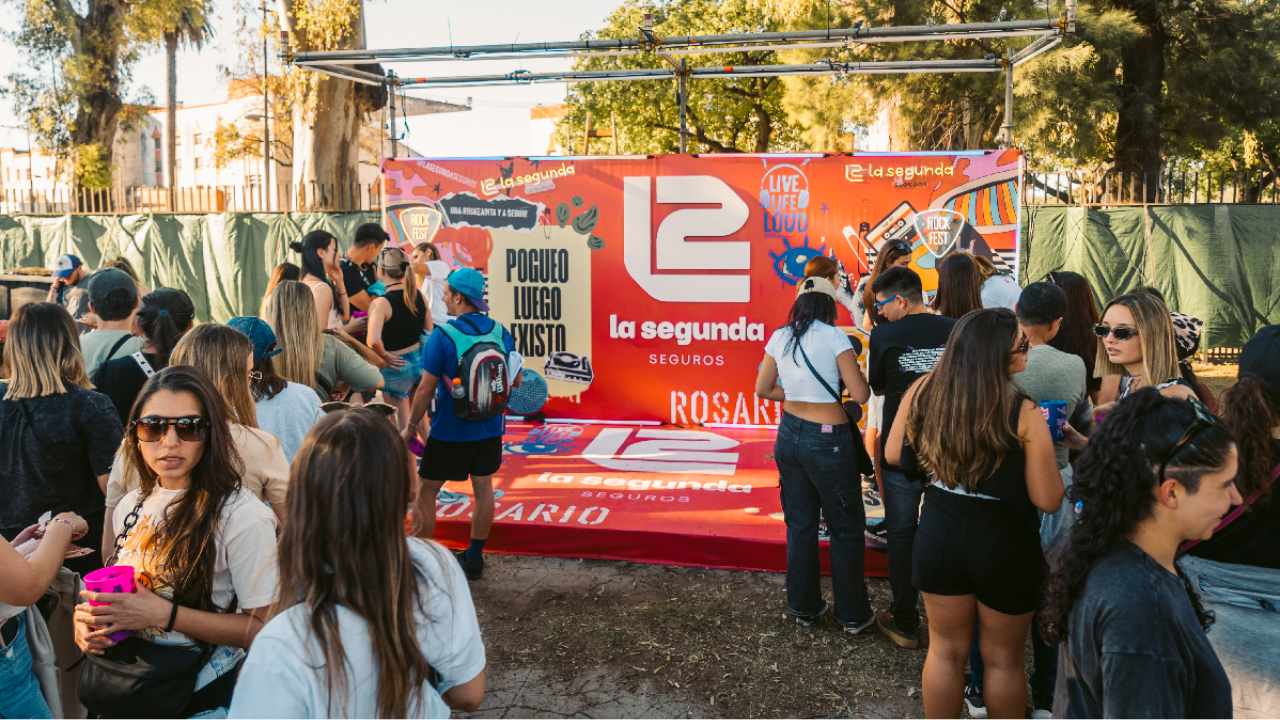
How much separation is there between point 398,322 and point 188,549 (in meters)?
3.91

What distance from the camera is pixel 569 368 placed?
25.7 ft

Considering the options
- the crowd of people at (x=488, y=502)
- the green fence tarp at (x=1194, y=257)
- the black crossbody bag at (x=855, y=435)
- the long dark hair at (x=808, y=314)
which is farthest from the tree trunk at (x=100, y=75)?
the black crossbody bag at (x=855, y=435)

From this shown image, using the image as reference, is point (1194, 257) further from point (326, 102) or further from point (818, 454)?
point (326, 102)

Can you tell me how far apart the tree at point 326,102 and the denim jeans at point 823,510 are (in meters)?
9.91

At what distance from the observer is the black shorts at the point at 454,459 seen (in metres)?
4.57

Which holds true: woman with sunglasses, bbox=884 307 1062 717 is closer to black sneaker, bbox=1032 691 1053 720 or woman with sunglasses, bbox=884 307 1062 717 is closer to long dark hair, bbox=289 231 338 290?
black sneaker, bbox=1032 691 1053 720

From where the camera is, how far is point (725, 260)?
24.3 feet

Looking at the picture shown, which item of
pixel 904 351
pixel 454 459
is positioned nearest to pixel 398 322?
pixel 454 459

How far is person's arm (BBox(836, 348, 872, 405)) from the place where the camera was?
389cm

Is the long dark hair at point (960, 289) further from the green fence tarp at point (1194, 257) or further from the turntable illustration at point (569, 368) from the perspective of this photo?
the green fence tarp at point (1194, 257)

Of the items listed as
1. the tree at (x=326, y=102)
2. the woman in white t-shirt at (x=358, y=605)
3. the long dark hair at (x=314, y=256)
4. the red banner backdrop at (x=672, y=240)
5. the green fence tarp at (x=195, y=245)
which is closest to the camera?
the woman in white t-shirt at (x=358, y=605)

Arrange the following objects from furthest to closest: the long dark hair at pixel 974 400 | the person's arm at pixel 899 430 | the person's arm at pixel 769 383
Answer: the person's arm at pixel 769 383, the person's arm at pixel 899 430, the long dark hair at pixel 974 400

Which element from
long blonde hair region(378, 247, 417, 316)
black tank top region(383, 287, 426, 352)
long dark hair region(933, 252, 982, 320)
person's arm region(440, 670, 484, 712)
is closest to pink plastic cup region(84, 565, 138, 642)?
person's arm region(440, 670, 484, 712)

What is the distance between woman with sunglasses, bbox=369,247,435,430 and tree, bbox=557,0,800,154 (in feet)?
61.9
